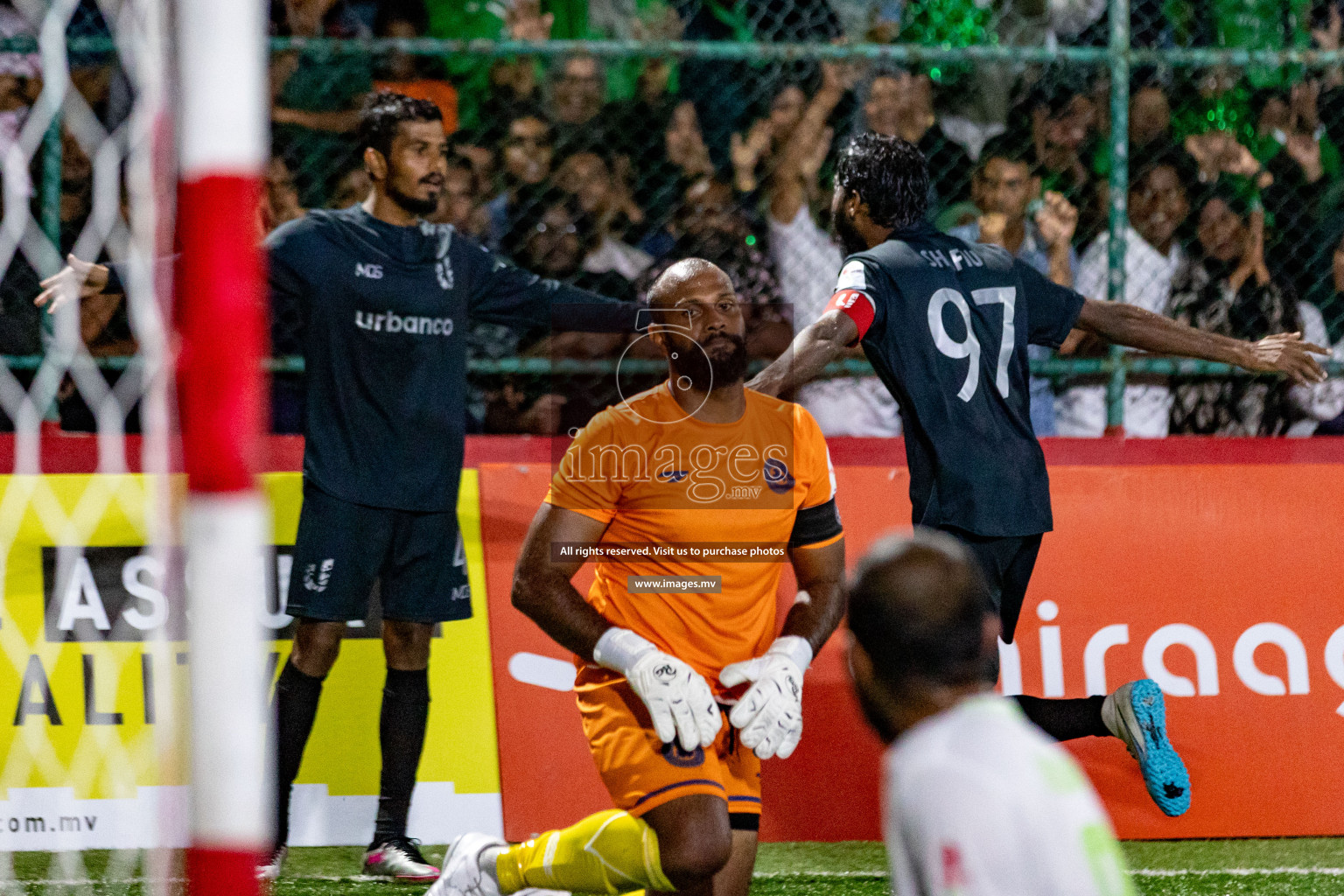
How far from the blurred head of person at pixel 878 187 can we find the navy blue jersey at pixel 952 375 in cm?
9

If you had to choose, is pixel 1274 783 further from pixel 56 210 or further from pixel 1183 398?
pixel 56 210

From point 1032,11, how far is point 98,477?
4.36 meters

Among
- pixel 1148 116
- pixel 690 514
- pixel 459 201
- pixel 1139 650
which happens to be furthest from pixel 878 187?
pixel 1148 116

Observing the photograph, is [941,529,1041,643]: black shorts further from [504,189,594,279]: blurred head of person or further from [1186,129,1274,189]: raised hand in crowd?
[1186,129,1274,189]: raised hand in crowd

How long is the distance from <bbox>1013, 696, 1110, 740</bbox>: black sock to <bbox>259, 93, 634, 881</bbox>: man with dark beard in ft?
6.06

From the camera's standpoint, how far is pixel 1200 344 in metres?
4.22

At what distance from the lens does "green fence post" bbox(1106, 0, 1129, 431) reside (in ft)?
17.8

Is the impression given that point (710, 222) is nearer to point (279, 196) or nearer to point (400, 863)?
point (279, 196)

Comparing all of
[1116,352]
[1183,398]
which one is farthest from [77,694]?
[1183,398]

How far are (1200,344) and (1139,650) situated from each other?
113cm

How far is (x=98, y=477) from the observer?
4688mm

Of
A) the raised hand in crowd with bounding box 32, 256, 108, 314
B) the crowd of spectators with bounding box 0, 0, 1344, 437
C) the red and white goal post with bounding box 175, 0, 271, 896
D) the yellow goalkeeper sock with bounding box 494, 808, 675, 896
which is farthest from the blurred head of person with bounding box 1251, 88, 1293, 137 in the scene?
the red and white goal post with bounding box 175, 0, 271, 896

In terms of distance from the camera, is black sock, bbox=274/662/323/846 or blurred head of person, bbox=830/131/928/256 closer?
blurred head of person, bbox=830/131/928/256

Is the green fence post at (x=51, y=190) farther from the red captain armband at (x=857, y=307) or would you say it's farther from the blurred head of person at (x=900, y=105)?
the blurred head of person at (x=900, y=105)
